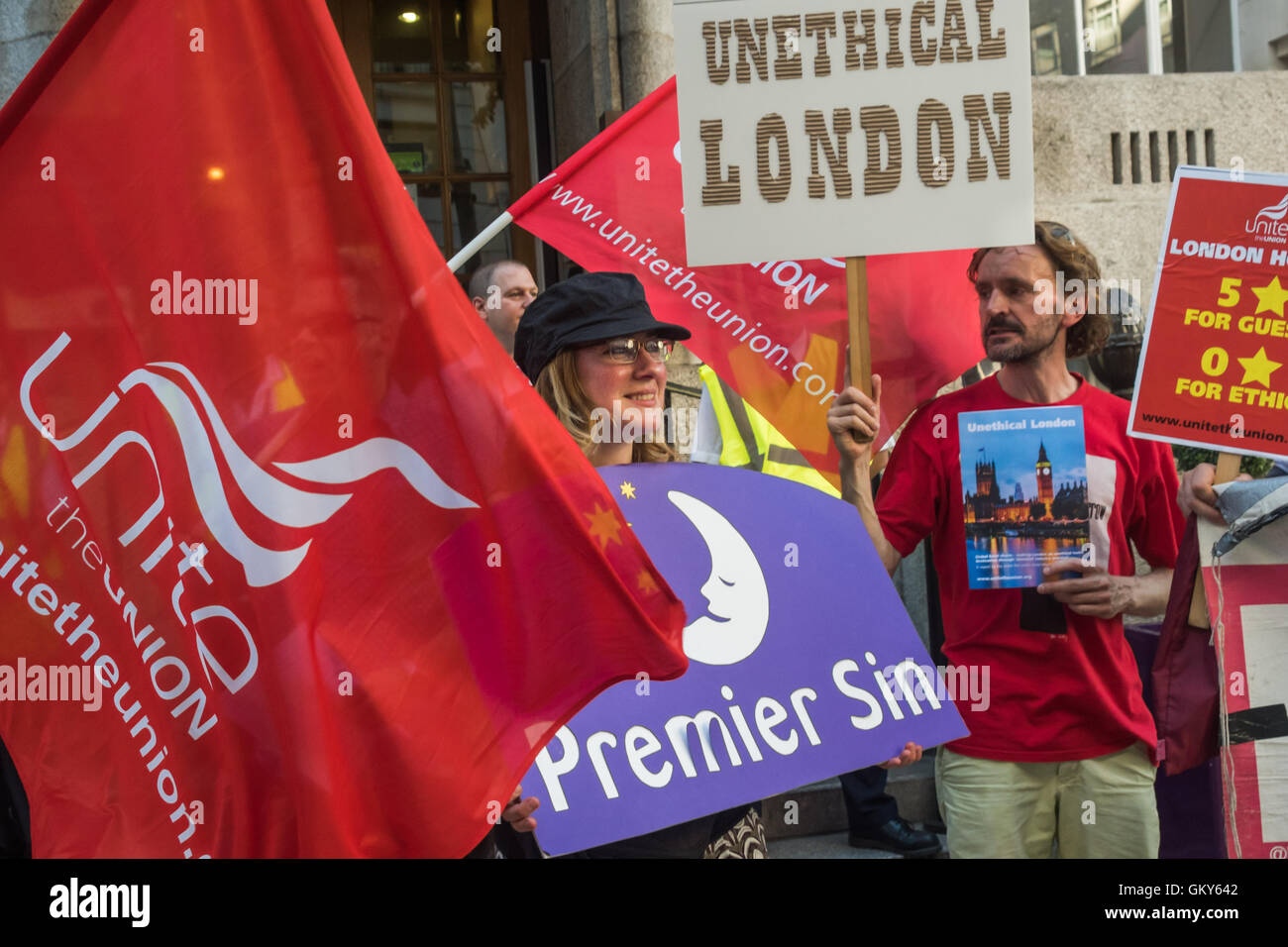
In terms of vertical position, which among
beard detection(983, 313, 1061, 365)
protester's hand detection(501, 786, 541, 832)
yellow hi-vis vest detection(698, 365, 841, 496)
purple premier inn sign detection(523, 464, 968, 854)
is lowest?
protester's hand detection(501, 786, 541, 832)

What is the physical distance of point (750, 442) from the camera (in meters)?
5.15

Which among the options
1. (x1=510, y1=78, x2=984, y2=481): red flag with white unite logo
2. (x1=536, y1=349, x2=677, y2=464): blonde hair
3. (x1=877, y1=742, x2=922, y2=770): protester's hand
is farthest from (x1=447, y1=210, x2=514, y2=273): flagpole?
(x1=877, y1=742, x2=922, y2=770): protester's hand

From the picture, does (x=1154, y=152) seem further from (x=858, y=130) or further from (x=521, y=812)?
(x=521, y=812)

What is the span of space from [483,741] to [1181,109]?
20.1 feet

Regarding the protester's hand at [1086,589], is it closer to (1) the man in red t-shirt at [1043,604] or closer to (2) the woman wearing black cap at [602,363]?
(1) the man in red t-shirt at [1043,604]

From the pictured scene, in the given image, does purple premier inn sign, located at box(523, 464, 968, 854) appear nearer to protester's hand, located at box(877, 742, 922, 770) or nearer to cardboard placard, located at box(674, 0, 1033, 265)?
protester's hand, located at box(877, 742, 922, 770)

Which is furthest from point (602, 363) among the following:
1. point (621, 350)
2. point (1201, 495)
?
point (1201, 495)

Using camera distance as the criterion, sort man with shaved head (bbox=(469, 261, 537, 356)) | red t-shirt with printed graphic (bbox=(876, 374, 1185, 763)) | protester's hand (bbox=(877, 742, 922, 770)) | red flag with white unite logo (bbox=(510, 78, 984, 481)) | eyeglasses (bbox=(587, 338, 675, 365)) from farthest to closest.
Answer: man with shaved head (bbox=(469, 261, 537, 356)), red flag with white unite logo (bbox=(510, 78, 984, 481)), eyeglasses (bbox=(587, 338, 675, 365)), red t-shirt with printed graphic (bbox=(876, 374, 1185, 763)), protester's hand (bbox=(877, 742, 922, 770))

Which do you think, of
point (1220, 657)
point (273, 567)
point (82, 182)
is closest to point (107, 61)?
point (82, 182)

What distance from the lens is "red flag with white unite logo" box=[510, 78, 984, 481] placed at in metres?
4.21

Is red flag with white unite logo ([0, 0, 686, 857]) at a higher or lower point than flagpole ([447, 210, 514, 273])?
lower

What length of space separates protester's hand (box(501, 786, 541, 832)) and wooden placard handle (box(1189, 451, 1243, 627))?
1.78 metres

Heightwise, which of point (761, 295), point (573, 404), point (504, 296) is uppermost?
point (504, 296)

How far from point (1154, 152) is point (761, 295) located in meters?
3.97
